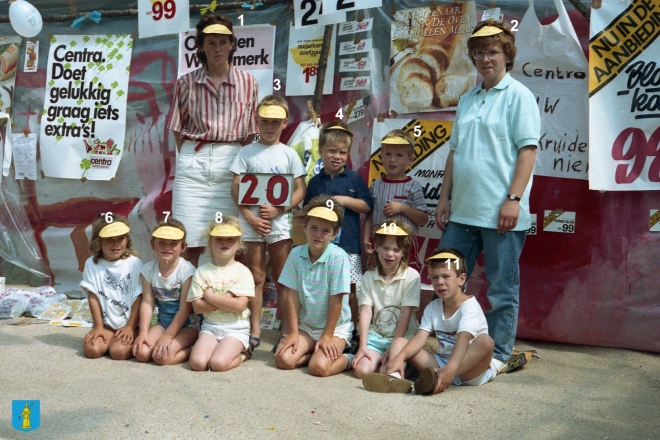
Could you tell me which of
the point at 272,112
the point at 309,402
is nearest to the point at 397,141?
the point at 272,112

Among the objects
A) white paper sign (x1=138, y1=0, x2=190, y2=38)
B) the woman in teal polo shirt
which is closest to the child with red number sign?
the woman in teal polo shirt

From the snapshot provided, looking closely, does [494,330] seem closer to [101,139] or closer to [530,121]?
[530,121]

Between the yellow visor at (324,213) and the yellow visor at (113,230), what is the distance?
1.32 meters

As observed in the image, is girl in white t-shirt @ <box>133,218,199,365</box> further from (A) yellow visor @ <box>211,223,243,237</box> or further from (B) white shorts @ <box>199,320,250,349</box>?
(A) yellow visor @ <box>211,223,243,237</box>

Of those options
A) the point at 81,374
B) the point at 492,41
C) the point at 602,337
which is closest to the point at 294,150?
the point at 492,41

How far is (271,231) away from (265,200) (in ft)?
0.74

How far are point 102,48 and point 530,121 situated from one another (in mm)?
3935

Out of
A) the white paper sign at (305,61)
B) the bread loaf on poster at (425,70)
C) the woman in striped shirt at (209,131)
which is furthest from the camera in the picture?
the white paper sign at (305,61)

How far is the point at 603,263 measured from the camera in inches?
208

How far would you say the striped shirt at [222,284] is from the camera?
5039 mm

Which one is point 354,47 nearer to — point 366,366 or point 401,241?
point 401,241

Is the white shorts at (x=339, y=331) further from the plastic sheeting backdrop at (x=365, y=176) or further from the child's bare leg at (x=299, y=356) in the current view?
the plastic sheeting backdrop at (x=365, y=176)

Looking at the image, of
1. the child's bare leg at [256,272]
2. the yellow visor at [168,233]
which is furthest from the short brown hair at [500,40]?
the yellow visor at [168,233]

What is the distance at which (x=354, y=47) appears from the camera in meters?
5.91
